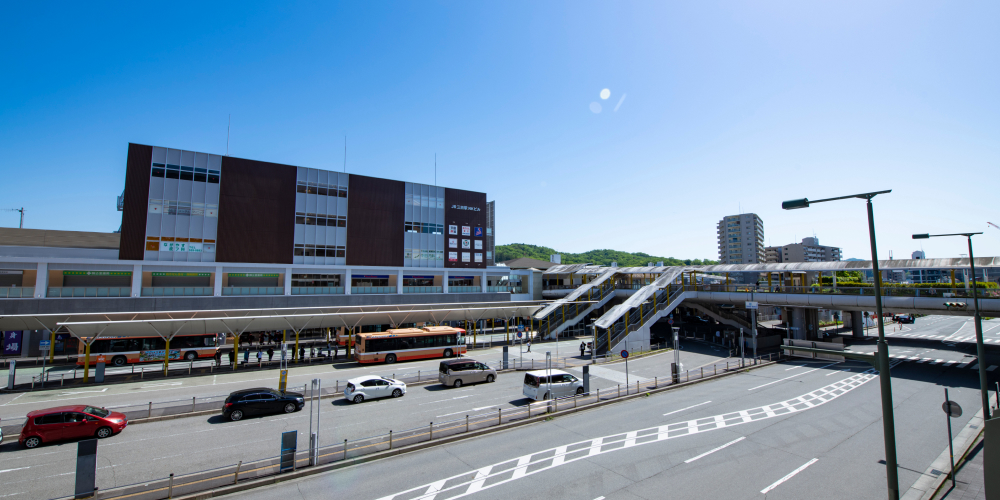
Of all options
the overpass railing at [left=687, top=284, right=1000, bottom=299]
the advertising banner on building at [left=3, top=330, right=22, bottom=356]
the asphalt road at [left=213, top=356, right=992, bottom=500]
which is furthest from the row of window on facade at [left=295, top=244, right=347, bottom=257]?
the overpass railing at [left=687, top=284, right=1000, bottom=299]

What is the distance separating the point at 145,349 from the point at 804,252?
7595 inches

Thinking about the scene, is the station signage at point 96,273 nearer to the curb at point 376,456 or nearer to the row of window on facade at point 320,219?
the row of window on facade at point 320,219

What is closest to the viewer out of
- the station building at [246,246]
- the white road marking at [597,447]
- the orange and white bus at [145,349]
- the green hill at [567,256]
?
the white road marking at [597,447]

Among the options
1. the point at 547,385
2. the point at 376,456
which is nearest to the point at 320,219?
the point at 547,385

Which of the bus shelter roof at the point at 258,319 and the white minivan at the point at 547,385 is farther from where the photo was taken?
the bus shelter roof at the point at 258,319

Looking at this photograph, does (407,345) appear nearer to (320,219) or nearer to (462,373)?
(462,373)

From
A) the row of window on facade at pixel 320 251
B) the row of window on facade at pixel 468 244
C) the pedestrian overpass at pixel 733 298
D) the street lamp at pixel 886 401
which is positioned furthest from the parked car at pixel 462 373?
the row of window on facade at pixel 468 244

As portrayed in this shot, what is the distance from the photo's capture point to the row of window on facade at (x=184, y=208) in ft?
141

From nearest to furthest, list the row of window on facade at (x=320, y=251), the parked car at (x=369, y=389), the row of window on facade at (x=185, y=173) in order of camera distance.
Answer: the parked car at (x=369, y=389) → the row of window on facade at (x=185, y=173) → the row of window on facade at (x=320, y=251)

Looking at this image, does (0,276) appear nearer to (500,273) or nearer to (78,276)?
(78,276)

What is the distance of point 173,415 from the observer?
842 inches

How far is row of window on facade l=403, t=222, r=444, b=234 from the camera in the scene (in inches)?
2256

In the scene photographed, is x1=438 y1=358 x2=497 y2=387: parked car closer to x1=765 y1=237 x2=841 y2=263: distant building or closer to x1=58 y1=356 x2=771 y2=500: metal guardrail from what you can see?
x1=58 y1=356 x2=771 y2=500: metal guardrail

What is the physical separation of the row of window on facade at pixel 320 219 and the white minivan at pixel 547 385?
35.9 meters
